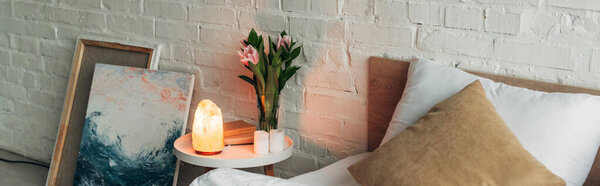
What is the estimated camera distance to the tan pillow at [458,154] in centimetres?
135

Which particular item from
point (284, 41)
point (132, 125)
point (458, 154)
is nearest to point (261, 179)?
point (458, 154)

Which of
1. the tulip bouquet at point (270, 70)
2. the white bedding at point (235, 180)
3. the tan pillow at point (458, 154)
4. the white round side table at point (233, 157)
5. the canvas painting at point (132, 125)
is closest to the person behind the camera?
the tan pillow at point (458, 154)

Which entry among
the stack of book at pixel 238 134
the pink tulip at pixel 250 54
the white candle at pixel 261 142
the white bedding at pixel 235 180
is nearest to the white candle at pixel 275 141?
the white candle at pixel 261 142

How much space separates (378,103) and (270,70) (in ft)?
1.24

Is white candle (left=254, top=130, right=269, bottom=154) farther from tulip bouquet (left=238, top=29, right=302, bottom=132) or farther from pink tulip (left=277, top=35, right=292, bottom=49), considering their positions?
pink tulip (left=277, top=35, right=292, bottom=49)

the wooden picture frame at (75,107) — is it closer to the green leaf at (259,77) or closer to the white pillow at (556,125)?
the green leaf at (259,77)

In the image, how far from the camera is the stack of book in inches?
83.2

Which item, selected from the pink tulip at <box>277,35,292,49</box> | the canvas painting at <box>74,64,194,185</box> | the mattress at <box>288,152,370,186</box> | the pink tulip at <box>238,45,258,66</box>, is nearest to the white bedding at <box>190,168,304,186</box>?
the mattress at <box>288,152,370,186</box>

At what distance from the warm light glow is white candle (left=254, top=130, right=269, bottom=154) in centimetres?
12

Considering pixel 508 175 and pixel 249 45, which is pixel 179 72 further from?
pixel 508 175

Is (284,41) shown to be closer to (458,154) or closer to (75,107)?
(458,154)

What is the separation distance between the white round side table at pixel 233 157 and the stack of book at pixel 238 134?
0.7 inches

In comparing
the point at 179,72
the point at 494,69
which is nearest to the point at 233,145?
the point at 179,72

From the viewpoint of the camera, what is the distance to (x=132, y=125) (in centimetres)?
250
